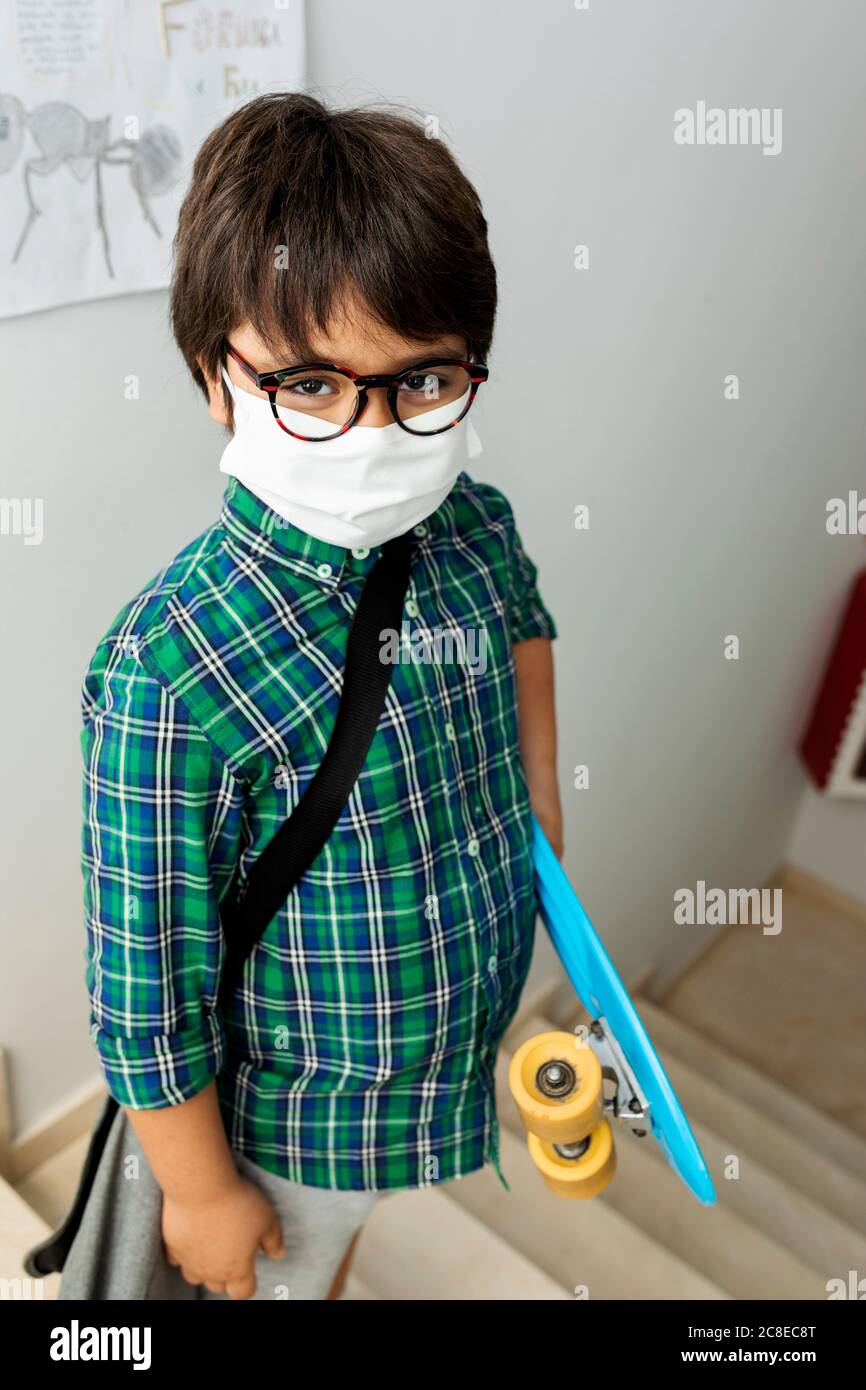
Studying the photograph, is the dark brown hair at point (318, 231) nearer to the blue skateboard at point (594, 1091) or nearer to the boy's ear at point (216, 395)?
the boy's ear at point (216, 395)

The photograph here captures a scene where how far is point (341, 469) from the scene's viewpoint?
891mm

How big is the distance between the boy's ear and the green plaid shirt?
66 mm

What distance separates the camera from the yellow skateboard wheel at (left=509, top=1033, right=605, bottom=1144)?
3.36 feet

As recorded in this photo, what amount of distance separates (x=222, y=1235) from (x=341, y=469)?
0.70m

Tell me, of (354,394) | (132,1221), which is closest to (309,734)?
(354,394)

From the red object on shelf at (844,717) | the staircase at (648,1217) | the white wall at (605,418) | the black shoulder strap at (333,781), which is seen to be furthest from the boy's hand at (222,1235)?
the red object on shelf at (844,717)

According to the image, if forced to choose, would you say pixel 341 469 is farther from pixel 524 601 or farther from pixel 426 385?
pixel 524 601

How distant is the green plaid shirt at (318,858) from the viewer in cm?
88

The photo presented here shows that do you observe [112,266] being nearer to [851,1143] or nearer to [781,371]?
[781,371]


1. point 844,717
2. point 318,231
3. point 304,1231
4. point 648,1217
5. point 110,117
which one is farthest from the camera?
point 844,717

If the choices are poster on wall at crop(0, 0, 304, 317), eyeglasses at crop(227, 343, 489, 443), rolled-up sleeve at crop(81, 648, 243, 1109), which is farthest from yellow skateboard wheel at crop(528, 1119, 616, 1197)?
poster on wall at crop(0, 0, 304, 317)

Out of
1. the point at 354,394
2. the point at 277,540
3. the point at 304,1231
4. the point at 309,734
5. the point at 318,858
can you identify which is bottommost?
the point at 304,1231

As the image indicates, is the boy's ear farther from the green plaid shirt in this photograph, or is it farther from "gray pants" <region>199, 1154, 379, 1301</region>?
"gray pants" <region>199, 1154, 379, 1301</region>

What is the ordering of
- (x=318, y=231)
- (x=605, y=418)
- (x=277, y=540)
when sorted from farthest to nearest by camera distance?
1. (x=605, y=418)
2. (x=277, y=540)
3. (x=318, y=231)
